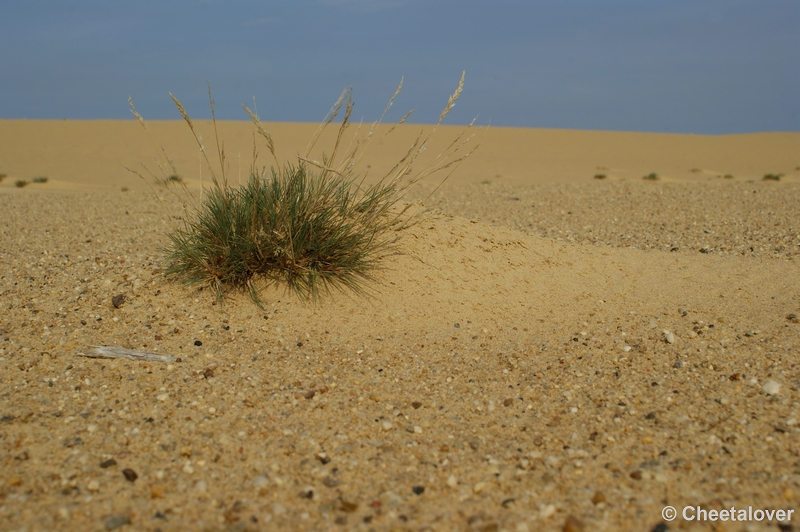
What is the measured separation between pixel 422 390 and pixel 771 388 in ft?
5.36

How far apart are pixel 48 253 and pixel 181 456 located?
390cm

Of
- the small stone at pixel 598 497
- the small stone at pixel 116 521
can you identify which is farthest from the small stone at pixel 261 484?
the small stone at pixel 598 497

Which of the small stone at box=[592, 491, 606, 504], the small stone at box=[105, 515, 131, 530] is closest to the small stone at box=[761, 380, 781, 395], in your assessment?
the small stone at box=[592, 491, 606, 504]

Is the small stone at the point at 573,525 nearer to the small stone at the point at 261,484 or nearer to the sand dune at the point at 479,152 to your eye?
the small stone at the point at 261,484

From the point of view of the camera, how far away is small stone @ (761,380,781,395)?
9.68 ft

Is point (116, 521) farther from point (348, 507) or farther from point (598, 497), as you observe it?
point (598, 497)

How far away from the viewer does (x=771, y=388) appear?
2.97 m

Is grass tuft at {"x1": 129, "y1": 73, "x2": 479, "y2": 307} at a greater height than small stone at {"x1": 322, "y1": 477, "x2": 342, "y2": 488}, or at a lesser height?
greater

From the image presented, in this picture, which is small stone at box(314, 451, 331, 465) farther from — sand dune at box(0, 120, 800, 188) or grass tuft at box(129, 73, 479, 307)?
sand dune at box(0, 120, 800, 188)

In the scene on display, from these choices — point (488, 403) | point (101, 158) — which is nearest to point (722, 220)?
point (488, 403)

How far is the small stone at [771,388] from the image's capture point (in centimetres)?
295

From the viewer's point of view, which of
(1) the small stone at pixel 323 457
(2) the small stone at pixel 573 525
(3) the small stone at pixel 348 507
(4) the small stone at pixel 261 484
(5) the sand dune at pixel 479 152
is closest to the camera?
(2) the small stone at pixel 573 525

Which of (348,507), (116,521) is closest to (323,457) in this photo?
(348,507)

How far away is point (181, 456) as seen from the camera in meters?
2.50
